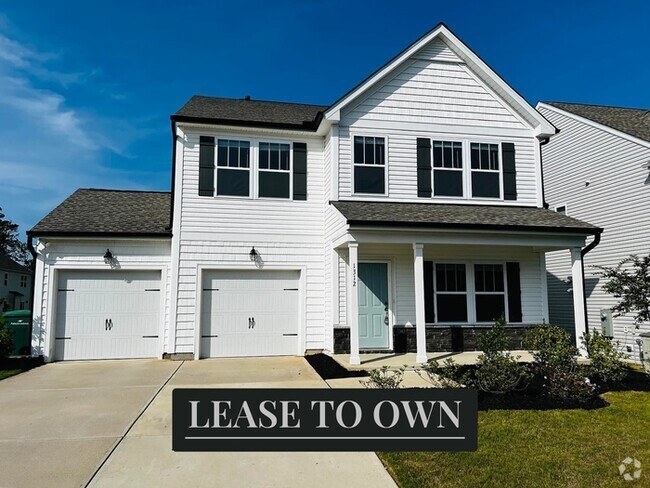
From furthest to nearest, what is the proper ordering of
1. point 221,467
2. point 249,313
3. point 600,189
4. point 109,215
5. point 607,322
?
point 600,189 < point 607,322 < point 109,215 < point 249,313 < point 221,467

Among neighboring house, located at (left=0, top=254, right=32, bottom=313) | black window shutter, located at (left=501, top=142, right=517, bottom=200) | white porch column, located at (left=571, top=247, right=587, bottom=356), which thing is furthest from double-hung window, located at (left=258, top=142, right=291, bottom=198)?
neighboring house, located at (left=0, top=254, right=32, bottom=313)

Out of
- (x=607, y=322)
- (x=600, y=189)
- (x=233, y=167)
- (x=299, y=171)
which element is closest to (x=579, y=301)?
(x=607, y=322)

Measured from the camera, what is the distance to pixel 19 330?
11.2m

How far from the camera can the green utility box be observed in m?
11.0

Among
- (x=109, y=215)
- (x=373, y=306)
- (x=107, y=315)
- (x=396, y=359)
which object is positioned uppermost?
(x=109, y=215)

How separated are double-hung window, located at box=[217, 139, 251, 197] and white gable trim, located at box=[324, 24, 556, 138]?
2.78 m

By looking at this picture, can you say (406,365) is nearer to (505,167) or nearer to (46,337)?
(505,167)

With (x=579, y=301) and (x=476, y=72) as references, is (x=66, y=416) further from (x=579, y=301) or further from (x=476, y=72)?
(x=476, y=72)

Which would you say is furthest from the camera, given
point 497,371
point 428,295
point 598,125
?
point 598,125

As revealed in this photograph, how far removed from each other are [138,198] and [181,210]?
10.4ft

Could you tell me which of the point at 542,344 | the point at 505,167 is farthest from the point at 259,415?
the point at 505,167

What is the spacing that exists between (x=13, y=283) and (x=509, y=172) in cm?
3960

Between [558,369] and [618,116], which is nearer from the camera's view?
[558,369]

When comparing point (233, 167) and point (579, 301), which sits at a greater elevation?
point (233, 167)
